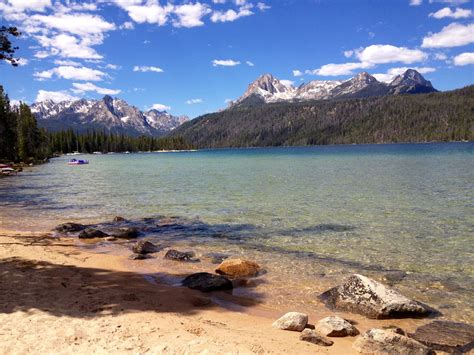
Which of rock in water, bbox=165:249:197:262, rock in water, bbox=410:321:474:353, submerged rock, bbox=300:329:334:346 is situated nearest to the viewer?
submerged rock, bbox=300:329:334:346

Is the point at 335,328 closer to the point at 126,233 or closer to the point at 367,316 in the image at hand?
the point at 367,316

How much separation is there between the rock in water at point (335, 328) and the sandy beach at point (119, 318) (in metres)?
0.19

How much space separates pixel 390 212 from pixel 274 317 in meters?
19.5

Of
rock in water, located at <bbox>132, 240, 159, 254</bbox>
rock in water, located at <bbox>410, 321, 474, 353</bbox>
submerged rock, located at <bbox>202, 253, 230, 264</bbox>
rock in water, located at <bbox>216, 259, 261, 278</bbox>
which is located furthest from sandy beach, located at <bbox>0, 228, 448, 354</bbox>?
submerged rock, located at <bbox>202, 253, 230, 264</bbox>

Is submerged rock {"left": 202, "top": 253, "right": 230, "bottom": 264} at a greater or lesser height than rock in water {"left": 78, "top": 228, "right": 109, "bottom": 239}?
lesser

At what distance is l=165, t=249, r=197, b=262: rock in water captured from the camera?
1805 cm

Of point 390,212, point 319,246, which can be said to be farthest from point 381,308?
point 390,212

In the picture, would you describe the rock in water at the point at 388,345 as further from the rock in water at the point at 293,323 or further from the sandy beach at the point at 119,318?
the rock in water at the point at 293,323

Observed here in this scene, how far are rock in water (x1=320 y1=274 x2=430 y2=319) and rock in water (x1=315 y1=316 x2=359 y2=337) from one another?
1.72 meters

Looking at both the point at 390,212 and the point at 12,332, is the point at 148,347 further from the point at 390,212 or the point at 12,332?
the point at 390,212

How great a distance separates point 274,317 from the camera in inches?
451

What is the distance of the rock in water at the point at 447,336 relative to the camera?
30.8 ft

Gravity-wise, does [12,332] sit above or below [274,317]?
above

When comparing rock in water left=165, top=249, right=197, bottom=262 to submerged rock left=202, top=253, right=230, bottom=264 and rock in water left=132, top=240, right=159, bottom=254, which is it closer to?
submerged rock left=202, top=253, right=230, bottom=264
